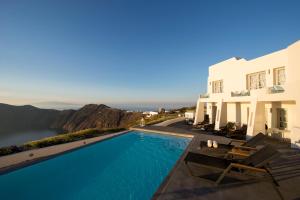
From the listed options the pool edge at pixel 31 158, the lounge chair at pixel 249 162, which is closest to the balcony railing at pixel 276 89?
the lounge chair at pixel 249 162

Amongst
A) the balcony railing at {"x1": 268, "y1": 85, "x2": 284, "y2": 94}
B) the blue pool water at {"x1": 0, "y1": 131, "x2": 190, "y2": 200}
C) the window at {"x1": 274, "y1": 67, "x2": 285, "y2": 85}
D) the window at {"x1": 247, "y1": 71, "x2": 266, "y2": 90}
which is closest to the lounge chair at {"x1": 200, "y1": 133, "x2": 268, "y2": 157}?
the blue pool water at {"x1": 0, "y1": 131, "x2": 190, "y2": 200}

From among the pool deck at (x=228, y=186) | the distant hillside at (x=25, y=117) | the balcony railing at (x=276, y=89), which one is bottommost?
the distant hillside at (x=25, y=117)

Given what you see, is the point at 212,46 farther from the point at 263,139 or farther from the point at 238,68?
the point at 263,139

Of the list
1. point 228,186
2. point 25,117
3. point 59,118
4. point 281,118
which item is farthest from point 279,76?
Result: point 25,117

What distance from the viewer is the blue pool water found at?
6.20 meters

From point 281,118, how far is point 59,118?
402ft

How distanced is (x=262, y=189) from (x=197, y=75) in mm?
24458

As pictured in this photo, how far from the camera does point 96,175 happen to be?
25.8ft

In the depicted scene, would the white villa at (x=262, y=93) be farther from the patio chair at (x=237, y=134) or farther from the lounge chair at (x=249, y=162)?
the lounge chair at (x=249, y=162)

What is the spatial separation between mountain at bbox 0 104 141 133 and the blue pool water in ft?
270

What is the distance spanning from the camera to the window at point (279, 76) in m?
13.3

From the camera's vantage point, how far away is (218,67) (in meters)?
20.7

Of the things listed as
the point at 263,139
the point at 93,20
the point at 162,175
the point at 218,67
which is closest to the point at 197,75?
the point at 218,67

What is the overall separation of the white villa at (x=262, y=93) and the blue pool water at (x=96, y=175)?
630 cm
